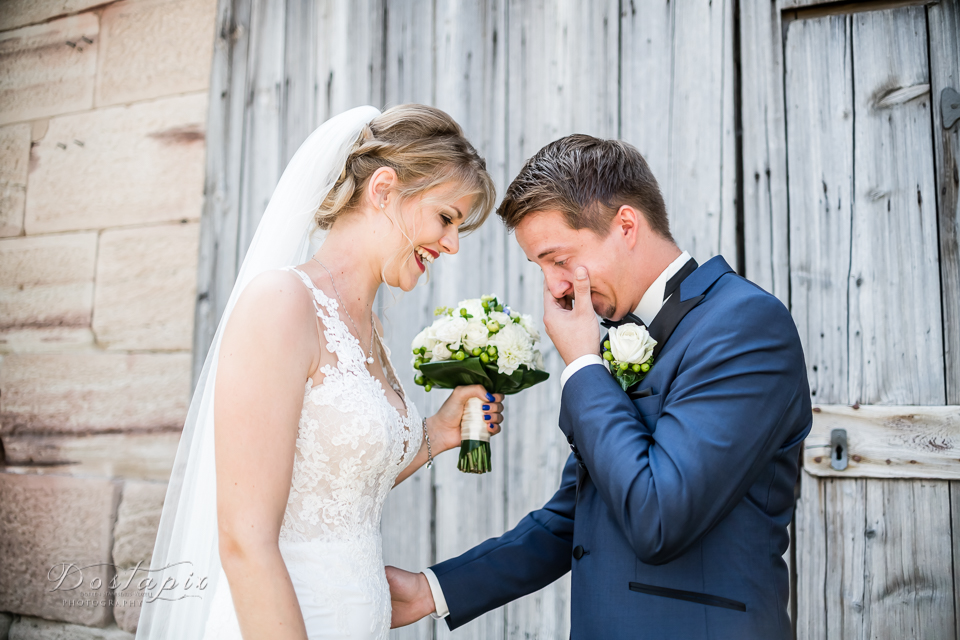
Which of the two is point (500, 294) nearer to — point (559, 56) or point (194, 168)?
point (559, 56)

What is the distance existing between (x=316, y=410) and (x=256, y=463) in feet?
0.76

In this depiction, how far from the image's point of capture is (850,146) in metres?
2.76

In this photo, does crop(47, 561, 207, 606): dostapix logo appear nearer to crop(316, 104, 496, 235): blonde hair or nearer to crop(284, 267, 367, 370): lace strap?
crop(284, 267, 367, 370): lace strap

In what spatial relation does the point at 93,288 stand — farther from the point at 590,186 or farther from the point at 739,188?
the point at 739,188

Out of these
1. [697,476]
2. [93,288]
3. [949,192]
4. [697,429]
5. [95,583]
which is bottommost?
[95,583]

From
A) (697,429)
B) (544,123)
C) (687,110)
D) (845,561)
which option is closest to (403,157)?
(697,429)

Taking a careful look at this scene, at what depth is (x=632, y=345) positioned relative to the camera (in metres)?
1.76

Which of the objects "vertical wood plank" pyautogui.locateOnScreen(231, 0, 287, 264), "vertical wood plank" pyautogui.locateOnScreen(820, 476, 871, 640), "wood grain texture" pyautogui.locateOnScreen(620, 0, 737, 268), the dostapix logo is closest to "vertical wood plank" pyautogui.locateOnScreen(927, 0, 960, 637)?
"vertical wood plank" pyautogui.locateOnScreen(820, 476, 871, 640)

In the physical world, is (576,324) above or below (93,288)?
below

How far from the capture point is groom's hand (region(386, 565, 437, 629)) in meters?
2.14

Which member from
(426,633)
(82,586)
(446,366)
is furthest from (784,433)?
(82,586)

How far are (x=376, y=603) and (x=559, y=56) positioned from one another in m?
2.56

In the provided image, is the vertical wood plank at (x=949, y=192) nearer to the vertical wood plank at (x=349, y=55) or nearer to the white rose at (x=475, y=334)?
the white rose at (x=475, y=334)

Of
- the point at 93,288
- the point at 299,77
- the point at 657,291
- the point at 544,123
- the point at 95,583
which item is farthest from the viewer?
the point at 93,288
